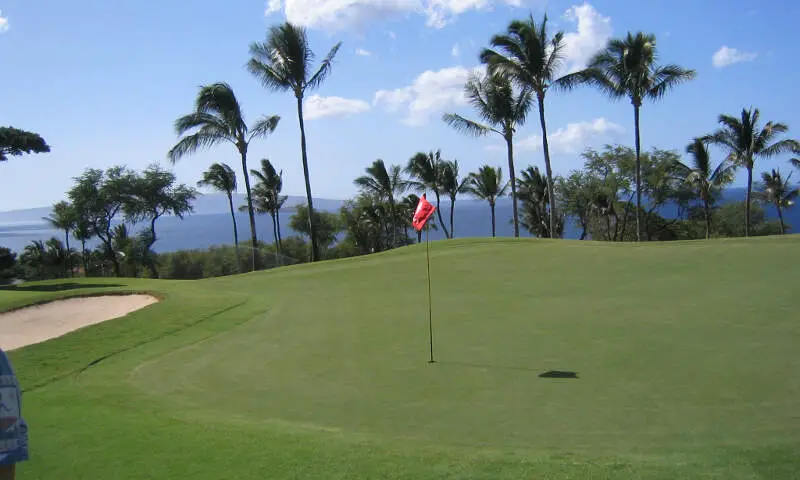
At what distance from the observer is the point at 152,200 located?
1923 inches

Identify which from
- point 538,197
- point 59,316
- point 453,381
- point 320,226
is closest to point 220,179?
point 320,226

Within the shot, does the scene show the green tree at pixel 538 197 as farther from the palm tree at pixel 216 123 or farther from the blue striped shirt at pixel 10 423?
the blue striped shirt at pixel 10 423

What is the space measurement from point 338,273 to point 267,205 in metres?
37.0

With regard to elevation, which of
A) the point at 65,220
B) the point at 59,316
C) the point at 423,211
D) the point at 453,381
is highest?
the point at 65,220

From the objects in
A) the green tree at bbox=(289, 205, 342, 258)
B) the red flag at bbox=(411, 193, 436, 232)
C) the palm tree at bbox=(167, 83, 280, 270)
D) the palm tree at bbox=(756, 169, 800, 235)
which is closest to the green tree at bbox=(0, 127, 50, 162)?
the palm tree at bbox=(167, 83, 280, 270)

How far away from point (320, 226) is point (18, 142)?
3900 cm

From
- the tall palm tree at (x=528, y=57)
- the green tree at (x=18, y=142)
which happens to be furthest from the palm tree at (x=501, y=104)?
the green tree at (x=18, y=142)

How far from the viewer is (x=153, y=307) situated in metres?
13.5

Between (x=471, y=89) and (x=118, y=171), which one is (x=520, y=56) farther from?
(x=118, y=171)

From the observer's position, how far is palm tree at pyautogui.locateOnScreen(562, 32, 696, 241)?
33.8 m

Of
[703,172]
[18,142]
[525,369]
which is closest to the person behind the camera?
[525,369]

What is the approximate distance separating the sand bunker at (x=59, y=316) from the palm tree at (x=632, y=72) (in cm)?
2556

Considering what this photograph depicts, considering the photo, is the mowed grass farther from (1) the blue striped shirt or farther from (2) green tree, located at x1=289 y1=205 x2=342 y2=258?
(2) green tree, located at x1=289 y1=205 x2=342 y2=258

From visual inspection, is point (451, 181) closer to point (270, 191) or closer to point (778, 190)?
point (270, 191)
